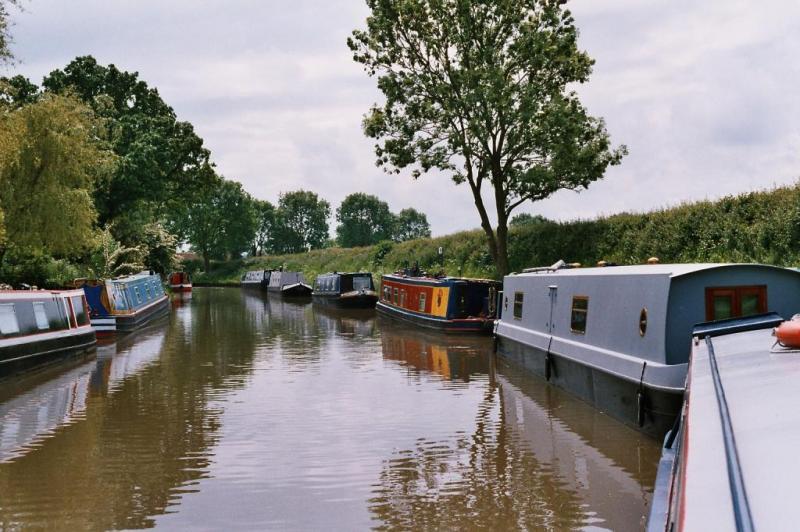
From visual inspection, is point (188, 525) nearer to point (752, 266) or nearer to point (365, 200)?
point (752, 266)

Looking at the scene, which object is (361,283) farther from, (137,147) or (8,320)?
(8,320)

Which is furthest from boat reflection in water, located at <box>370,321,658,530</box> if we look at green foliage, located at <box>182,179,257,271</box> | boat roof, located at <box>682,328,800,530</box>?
green foliage, located at <box>182,179,257,271</box>

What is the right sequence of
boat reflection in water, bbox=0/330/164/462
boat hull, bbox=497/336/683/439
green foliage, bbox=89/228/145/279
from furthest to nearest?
green foliage, bbox=89/228/145/279
boat reflection in water, bbox=0/330/164/462
boat hull, bbox=497/336/683/439

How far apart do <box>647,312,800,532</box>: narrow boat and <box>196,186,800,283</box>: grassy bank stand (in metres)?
14.7

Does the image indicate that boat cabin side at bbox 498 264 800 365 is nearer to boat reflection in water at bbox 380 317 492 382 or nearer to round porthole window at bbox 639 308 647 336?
round porthole window at bbox 639 308 647 336

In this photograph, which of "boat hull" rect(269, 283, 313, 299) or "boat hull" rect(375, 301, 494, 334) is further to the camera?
"boat hull" rect(269, 283, 313, 299)

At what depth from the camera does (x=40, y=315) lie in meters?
17.8

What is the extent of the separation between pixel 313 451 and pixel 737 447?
5.97 meters

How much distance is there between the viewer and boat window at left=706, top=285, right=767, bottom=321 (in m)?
10.1

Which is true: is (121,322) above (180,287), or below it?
below

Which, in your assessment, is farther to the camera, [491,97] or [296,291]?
[296,291]

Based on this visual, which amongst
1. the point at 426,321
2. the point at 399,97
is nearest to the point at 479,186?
the point at 399,97

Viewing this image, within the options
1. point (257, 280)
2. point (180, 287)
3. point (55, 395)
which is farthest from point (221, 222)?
point (55, 395)

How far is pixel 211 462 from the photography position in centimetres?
908
